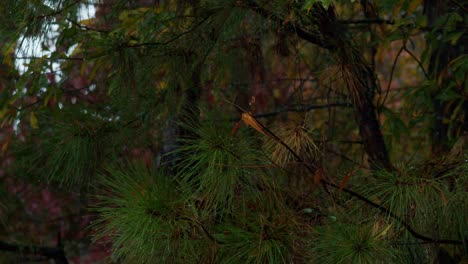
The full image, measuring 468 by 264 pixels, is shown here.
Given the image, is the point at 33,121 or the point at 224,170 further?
the point at 33,121

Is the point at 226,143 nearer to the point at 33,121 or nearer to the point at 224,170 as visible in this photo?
the point at 224,170

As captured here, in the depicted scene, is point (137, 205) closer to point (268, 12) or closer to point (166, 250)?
point (166, 250)

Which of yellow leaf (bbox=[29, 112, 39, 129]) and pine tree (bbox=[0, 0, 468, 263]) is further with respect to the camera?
yellow leaf (bbox=[29, 112, 39, 129])

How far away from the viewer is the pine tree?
2.45 m

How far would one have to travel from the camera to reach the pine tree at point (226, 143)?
245 centimetres

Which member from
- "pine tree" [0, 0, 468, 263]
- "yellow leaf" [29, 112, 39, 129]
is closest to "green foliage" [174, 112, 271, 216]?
"pine tree" [0, 0, 468, 263]

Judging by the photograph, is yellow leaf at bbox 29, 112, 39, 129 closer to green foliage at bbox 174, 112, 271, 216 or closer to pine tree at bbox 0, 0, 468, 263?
pine tree at bbox 0, 0, 468, 263

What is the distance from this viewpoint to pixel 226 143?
2.49 m

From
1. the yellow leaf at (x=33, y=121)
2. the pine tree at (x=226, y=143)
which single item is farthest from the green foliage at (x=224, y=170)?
the yellow leaf at (x=33, y=121)

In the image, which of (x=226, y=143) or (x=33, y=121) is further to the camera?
(x=33, y=121)

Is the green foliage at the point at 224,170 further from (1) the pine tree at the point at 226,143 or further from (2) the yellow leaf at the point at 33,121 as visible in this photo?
(2) the yellow leaf at the point at 33,121

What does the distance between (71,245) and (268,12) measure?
251 cm

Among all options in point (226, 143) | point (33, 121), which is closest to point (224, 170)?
point (226, 143)

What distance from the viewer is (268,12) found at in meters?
2.91
